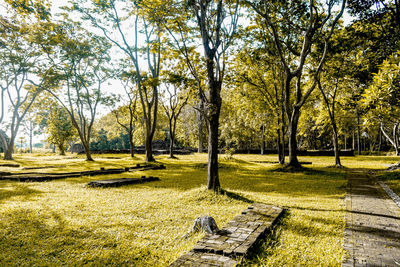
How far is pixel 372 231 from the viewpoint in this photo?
15.5 feet

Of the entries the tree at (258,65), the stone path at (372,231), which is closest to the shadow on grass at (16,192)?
the stone path at (372,231)

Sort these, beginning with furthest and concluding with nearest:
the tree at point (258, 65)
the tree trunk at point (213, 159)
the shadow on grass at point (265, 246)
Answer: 1. the tree at point (258, 65)
2. the tree trunk at point (213, 159)
3. the shadow on grass at point (265, 246)

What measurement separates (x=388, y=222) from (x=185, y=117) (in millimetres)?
38014

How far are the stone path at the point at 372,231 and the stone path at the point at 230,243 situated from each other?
4.41 ft

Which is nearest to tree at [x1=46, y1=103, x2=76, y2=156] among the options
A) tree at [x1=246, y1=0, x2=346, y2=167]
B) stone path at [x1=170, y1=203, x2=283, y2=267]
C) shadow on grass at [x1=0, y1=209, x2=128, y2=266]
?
tree at [x1=246, y1=0, x2=346, y2=167]

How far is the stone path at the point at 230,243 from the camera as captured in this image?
133 inches

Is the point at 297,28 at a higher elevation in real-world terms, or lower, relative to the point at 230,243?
higher

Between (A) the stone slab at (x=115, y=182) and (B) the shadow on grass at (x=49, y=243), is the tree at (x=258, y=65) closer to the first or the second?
(A) the stone slab at (x=115, y=182)

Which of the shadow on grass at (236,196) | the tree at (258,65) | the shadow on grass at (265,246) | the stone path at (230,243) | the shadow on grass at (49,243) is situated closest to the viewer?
the stone path at (230,243)

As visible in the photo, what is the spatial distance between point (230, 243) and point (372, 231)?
2867mm

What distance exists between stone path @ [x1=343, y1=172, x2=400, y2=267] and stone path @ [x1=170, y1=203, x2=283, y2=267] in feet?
4.41

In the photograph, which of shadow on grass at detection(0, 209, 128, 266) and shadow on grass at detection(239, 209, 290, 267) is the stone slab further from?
shadow on grass at detection(239, 209, 290, 267)

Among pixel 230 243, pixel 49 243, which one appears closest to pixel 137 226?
pixel 49 243

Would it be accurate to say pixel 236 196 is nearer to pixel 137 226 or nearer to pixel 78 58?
pixel 137 226
